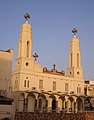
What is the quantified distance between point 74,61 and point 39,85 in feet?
41.4

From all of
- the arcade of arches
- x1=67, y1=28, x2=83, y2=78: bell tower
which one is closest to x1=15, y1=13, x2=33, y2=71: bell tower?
the arcade of arches

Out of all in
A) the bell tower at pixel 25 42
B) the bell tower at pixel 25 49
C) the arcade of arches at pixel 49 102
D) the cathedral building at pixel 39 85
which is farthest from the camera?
the bell tower at pixel 25 42

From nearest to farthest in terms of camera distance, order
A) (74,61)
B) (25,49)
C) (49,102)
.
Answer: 1. (25,49)
2. (49,102)
3. (74,61)

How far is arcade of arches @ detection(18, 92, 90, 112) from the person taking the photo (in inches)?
2055

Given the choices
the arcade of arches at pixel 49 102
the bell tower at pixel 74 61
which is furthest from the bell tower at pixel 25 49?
the bell tower at pixel 74 61

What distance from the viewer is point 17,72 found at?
55.3 metres

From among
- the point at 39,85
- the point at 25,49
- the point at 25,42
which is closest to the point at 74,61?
the point at 39,85

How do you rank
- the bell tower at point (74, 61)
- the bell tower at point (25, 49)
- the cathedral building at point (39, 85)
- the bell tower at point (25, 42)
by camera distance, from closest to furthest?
the cathedral building at point (39, 85) < the bell tower at point (25, 49) < the bell tower at point (25, 42) < the bell tower at point (74, 61)

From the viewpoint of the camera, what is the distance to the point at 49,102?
5731cm

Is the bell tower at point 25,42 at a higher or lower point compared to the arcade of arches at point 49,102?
higher

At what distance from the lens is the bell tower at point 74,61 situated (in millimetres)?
64188

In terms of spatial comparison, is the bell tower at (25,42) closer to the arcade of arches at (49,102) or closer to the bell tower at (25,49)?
the bell tower at (25,49)

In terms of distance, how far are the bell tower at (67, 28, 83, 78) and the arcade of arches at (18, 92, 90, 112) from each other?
632 cm

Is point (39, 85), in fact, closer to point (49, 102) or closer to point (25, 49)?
point (49, 102)
